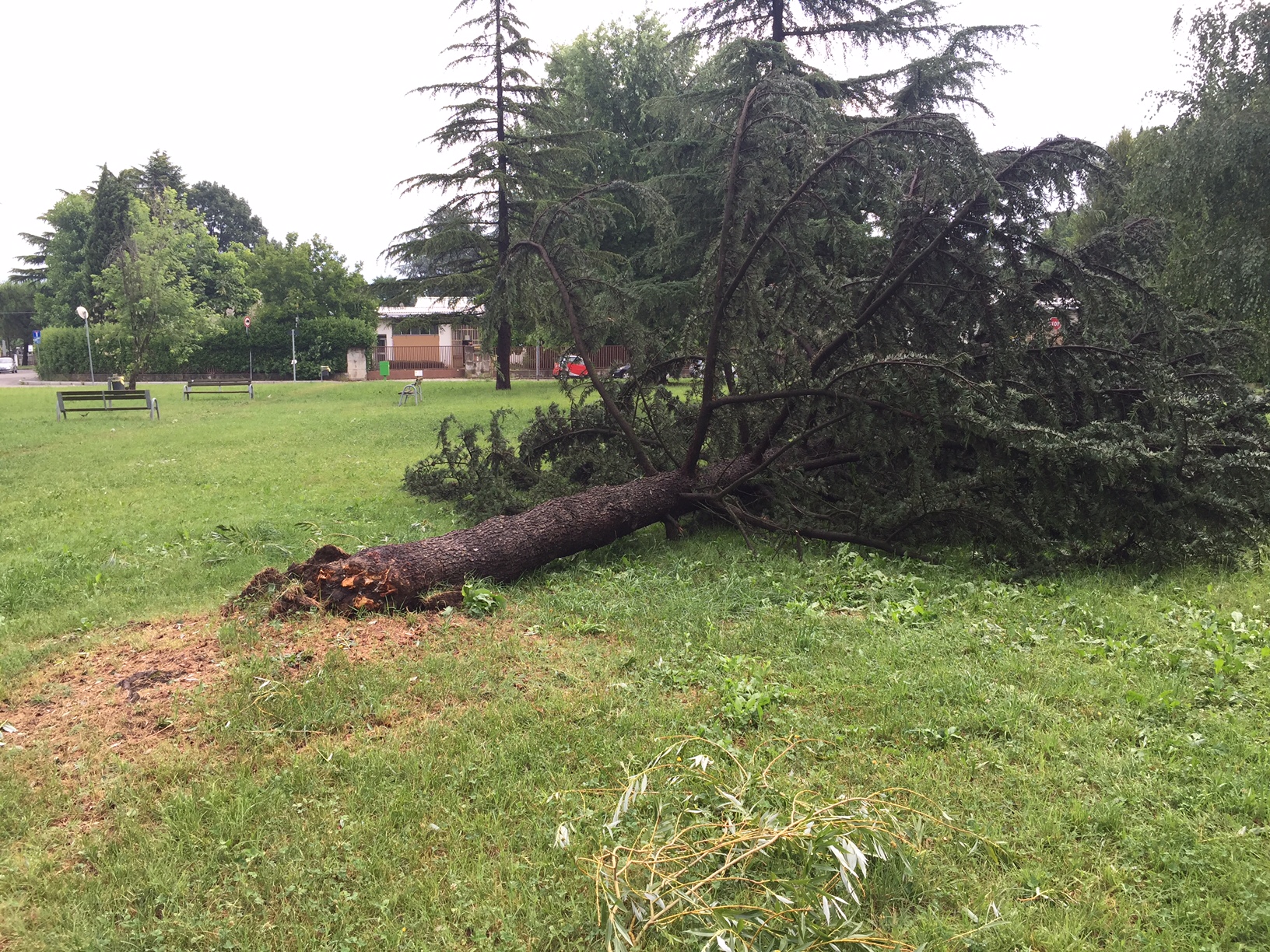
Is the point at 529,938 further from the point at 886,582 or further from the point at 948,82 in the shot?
the point at 948,82

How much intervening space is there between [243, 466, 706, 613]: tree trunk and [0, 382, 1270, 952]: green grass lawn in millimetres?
210

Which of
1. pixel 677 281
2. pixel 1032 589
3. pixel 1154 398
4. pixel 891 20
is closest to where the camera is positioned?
pixel 1032 589

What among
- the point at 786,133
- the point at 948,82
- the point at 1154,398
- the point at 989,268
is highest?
the point at 948,82

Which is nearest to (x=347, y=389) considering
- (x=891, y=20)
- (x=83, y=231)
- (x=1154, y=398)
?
(x=891, y=20)

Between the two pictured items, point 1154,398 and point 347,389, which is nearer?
point 1154,398

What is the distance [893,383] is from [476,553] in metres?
2.97

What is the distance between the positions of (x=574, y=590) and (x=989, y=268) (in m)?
3.87

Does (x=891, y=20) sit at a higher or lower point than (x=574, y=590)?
higher

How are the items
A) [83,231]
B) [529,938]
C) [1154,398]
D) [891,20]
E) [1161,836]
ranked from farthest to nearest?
[83,231] → [891,20] → [1154,398] → [1161,836] → [529,938]

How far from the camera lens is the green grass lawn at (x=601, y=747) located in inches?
83.5

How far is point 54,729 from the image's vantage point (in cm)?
314

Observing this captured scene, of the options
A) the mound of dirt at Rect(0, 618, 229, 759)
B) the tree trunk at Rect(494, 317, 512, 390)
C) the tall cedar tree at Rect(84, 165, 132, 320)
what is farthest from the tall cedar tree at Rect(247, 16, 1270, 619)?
the tall cedar tree at Rect(84, 165, 132, 320)

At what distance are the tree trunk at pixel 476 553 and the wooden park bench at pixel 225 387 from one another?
2132 centimetres

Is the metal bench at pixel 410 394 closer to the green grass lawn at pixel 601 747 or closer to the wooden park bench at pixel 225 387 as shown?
the wooden park bench at pixel 225 387
